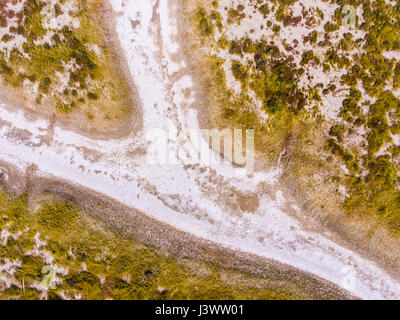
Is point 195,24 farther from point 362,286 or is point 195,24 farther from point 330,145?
point 362,286

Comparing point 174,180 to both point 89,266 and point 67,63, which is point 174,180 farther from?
point 67,63

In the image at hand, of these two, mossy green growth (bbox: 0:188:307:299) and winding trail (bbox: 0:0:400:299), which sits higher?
winding trail (bbox: 0:0:400:299)

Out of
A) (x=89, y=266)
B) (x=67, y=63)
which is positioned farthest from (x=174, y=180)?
(x=67, y=63)

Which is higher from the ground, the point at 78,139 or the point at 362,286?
the point at 78,139

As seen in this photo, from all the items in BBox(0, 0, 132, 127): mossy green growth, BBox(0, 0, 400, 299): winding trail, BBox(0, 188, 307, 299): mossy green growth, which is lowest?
BBox(0, 188, 307, 299): mossy green growth

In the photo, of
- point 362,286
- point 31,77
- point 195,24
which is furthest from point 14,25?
point 362,286

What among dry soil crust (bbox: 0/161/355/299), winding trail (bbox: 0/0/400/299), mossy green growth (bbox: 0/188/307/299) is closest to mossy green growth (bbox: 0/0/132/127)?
winding trail (bbox: 0/0/400/299)

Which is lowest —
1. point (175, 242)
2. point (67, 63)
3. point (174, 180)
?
point (175, 242)

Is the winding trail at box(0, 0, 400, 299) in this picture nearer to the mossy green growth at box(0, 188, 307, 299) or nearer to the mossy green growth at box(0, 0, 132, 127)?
the mossy green growth at box(0, 0, 132, 127)
